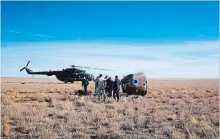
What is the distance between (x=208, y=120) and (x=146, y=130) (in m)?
3.50

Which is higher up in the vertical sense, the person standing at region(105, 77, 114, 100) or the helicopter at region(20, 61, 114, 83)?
the helicopter at region(20, 61, 114, 83)

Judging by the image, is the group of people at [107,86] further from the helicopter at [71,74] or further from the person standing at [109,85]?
the helicopter at [71,74]

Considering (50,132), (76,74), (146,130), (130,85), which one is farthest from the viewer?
(76,74)

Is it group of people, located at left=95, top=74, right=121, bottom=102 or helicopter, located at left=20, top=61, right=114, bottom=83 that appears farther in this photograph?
helicopter, located at left=20, top=61, right=114, bottom=83

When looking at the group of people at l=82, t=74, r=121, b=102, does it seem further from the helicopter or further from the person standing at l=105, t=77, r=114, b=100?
the helicopter

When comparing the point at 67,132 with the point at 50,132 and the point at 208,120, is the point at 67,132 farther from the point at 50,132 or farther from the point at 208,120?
the point at 208,120

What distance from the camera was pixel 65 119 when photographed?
16.7m

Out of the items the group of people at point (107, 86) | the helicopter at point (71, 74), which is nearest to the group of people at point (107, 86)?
the group of people at point (107, 86)

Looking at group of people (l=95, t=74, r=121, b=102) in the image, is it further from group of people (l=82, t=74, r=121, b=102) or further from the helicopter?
the helicopter

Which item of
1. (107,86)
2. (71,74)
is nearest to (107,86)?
(107,86)

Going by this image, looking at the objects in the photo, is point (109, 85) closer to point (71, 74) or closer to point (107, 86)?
point (107, 86)

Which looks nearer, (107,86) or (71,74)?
(107,86)

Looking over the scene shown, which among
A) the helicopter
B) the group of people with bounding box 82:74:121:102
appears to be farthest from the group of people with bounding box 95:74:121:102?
the helicopter

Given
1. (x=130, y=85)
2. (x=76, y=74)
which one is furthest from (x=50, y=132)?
(x=76, y=74)
